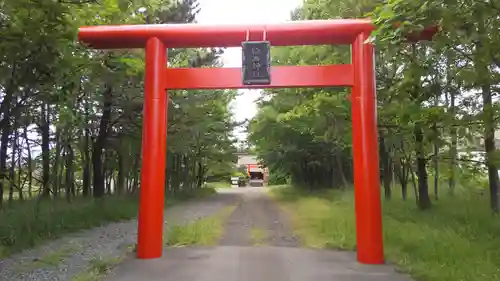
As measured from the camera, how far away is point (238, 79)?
→ 8594mm

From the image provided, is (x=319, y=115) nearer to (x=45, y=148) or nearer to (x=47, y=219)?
(x=47, y=219)

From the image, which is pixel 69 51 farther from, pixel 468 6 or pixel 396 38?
pixel 468 6

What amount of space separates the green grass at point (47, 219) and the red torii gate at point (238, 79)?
2661 millimetres

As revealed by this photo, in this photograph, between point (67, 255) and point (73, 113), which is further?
point (73, 113)

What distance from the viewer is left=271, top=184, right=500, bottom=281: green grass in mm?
6238

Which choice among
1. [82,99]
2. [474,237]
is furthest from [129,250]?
[82,99]

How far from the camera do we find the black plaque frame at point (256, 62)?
8.23 m

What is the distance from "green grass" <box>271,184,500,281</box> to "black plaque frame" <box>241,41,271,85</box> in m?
3.69

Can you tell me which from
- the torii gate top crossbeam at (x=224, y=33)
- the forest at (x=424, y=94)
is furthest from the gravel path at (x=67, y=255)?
the forest at (x=424, y=94)

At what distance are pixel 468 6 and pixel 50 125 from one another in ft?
50.7

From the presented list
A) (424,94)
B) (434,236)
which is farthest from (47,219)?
(424,94)

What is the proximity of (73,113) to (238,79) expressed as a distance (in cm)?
620

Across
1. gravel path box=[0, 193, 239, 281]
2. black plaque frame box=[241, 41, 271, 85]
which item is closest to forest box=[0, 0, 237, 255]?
gravel path box=[0, 193, 239, 281]

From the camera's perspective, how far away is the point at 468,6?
208 inches
